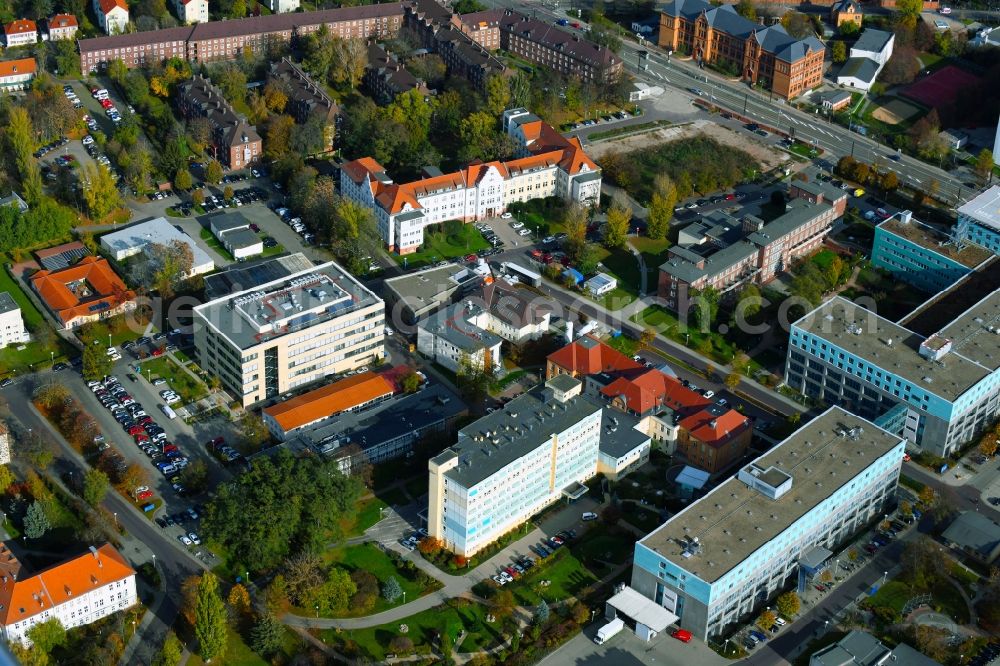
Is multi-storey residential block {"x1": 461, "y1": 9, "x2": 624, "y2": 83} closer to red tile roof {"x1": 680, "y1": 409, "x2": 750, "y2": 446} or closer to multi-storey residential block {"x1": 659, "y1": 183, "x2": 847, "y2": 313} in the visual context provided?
multi-storey residential block {"x1": 659, "y1": 183, "x2": 847, "y2": 313}

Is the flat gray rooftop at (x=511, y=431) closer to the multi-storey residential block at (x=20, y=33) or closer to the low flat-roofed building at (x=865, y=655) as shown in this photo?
the low flat-roofed building at (x=865, y=655)

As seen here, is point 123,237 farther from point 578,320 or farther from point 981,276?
point 981,276

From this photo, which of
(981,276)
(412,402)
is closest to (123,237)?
(412,402)

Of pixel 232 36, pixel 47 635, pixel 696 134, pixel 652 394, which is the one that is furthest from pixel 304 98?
pixel 47 635

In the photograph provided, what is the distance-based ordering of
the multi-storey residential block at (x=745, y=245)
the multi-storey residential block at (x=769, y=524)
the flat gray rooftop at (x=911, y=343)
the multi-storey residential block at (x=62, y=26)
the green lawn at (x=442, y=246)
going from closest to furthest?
the multi-storey residential block at (x=769, y=524), the flat gray rooftop at (x=911, y=343), the multi-storey residential block at (x=745, y=245), the green lawn at (x=442, y=246), the multi-storey residential block at (x=62, y=26)

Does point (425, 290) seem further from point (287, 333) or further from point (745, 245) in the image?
point (745, 245)

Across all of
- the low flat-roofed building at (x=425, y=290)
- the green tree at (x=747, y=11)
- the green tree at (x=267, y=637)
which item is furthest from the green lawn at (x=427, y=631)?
the green tree at (x=747, y=11)
